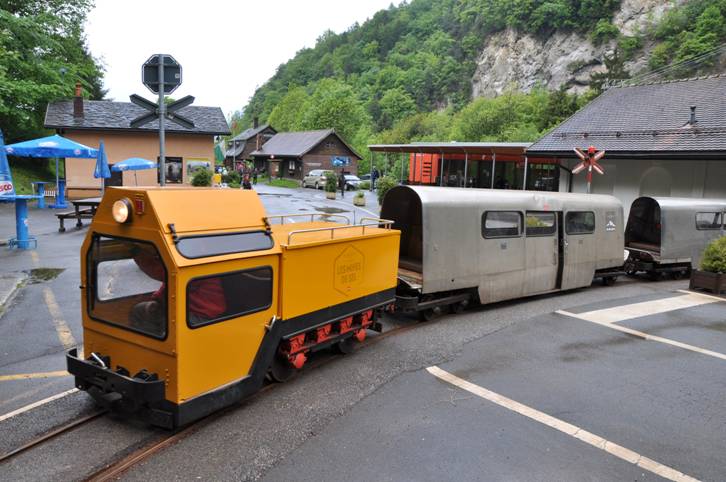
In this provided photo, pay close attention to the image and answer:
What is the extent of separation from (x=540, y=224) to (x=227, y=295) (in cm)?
785

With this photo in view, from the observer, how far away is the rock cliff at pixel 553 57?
2881 inches

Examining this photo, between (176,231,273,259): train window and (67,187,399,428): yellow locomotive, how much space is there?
1 centimetres

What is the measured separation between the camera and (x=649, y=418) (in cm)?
597

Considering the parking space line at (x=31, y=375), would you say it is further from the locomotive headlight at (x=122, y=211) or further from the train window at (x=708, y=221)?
the train window at (x=708, y=221)

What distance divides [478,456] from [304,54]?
17268cm

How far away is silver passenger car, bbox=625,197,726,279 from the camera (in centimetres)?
1483

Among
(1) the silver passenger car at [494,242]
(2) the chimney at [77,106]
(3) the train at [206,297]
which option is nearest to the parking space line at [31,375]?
(3) the train at [206,297]

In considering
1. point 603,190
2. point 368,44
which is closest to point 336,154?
point 603,190

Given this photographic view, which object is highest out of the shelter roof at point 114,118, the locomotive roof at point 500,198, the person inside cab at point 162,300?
the shelter roof at point 114,118

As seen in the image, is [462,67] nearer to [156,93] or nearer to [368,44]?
[368,44]

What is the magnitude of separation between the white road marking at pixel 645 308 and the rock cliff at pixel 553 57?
2503 inches

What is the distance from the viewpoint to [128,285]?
5.51 meters

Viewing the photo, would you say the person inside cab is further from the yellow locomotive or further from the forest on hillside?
the forest on hillside

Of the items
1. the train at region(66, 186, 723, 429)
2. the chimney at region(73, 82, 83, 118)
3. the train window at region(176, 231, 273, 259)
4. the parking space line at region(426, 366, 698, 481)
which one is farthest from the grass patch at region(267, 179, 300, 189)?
the train window at region(176, 231, 273, 259)
